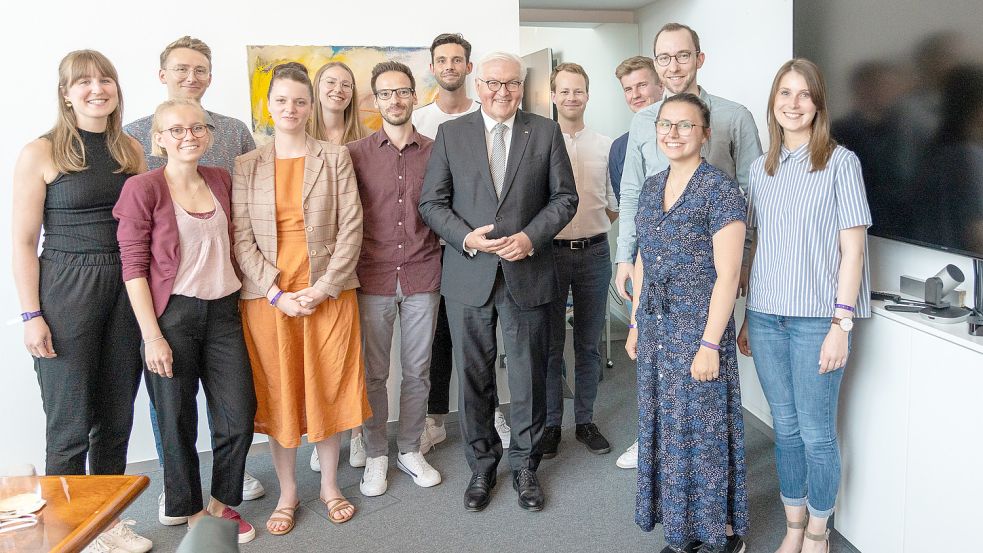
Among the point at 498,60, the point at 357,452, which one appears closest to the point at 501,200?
the point at 498,60

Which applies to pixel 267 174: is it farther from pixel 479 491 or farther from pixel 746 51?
pixel 746 51

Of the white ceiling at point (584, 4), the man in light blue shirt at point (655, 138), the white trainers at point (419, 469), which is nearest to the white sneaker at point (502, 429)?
the white trainers at point (419, 469)

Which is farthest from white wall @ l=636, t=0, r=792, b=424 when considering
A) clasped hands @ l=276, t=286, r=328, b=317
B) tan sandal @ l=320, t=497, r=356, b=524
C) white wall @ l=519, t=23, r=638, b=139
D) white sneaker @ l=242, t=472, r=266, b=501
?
white sneaker @ l=242, t=472, r=266, b=501

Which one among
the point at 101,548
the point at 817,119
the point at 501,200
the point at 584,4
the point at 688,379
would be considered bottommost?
the point at 101,548

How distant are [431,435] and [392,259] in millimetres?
1101

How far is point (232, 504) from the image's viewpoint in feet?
10.3

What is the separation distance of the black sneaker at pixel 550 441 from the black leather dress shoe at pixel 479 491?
473 mm

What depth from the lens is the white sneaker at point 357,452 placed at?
3.87m

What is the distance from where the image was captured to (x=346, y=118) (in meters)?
3.85

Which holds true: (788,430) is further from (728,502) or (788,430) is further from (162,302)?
(162,302)

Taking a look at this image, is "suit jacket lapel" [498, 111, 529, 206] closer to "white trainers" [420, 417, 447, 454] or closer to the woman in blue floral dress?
the woman in blue floral dress

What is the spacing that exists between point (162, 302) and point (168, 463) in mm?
633

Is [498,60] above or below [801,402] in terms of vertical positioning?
above

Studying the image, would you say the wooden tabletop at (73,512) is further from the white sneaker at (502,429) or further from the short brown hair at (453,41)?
the short brown hair at (453,41)
